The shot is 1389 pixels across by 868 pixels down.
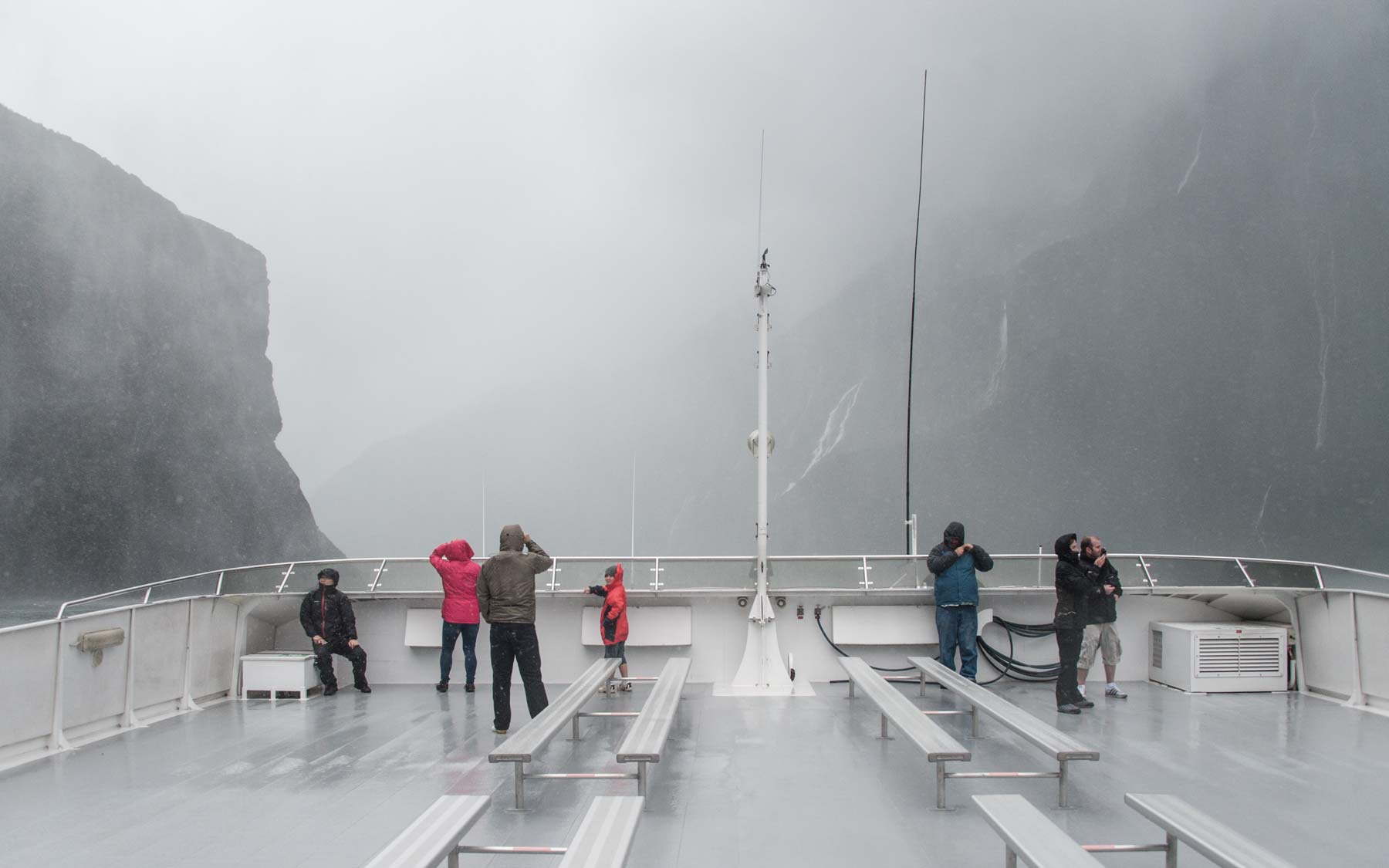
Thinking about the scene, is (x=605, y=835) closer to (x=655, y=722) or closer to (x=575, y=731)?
(x=655, y=722)

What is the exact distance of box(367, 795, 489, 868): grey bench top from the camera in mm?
2635

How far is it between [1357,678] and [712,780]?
6338 mm

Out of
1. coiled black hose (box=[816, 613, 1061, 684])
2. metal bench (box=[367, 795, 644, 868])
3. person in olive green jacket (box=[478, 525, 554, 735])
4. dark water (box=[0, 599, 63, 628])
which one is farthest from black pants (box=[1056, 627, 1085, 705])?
dark water (box=[0, 599, 63, 628])

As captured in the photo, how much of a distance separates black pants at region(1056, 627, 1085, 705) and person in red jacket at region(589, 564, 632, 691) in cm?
384

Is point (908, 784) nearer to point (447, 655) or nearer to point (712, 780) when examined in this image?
point (712, 780)

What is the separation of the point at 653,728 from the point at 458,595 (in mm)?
3655

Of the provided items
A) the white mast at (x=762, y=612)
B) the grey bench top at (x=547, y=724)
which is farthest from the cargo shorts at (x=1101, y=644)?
the grey bench top at (x=547, y=724)

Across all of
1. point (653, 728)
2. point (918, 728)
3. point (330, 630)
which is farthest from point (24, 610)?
point (918, 728)

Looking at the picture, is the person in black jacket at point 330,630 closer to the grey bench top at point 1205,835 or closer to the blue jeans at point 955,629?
the blue jeans at point 955,629

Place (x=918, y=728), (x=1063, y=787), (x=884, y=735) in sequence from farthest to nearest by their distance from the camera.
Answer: (x=884, y=735) → (x=918, y=728) → (x=1063, y=787)

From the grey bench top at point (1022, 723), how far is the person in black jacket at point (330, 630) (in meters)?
5.52

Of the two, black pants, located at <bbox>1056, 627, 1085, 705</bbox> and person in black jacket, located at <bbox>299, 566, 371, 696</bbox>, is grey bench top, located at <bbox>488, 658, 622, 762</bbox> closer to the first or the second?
person in black jacket, located at <bbox>299, 566, 371, 696</bbox>

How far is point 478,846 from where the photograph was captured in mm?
3389

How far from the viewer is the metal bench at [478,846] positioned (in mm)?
2672
